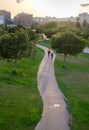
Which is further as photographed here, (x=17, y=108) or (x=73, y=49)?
(x=73, y=49)

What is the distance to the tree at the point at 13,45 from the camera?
111 feet

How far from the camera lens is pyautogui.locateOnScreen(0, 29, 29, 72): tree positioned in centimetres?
3369

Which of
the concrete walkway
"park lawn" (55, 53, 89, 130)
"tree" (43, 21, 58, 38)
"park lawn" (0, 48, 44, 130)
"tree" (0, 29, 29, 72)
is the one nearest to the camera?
the concrete walkway

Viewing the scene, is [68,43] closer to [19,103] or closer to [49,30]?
[19,103]

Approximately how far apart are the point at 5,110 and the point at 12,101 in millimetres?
2181

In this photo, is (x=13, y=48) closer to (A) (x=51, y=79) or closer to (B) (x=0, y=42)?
(B) (x=0, y=42)

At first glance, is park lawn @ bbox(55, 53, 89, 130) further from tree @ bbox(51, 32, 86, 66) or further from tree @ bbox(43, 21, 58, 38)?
tree @ bbox(43, 21, 58, 38)

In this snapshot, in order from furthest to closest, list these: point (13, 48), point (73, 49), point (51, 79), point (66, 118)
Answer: point (73, 49)
point (13, 48)
point (51, 79)
point (66, 118)

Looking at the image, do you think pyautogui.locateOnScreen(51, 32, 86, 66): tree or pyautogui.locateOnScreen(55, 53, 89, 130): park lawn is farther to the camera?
pyautogui.locateOnScreen(51, 32, 86, 66): tree

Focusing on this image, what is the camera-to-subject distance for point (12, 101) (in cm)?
2158

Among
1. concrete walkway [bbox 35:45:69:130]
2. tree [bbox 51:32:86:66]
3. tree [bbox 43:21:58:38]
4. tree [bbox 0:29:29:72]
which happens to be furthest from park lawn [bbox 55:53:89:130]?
tree [bbox 43:21:58:38]

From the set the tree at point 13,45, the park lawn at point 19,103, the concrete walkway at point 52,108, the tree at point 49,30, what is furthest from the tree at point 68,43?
the tree at point 49,30

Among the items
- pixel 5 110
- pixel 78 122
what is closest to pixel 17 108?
pixel 5 110

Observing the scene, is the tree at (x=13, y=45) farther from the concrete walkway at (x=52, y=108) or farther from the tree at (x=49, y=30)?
the tree at (x=49, y=30)
